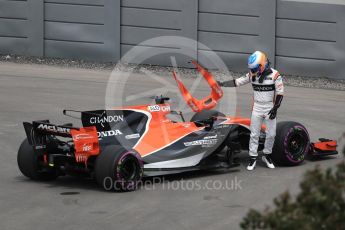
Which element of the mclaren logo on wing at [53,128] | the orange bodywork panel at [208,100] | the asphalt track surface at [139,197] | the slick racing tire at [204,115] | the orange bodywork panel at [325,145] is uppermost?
the orange bodywork panel at [208,100]

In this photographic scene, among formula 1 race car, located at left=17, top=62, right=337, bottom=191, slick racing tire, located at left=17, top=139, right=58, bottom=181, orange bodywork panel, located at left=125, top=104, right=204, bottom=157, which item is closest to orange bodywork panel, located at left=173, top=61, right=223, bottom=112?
formula 1 race car, located at left=17, top=62, right=337, bottom=191

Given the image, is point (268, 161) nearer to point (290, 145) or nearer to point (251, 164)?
point (251, 164)

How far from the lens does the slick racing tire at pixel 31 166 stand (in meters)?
12.0

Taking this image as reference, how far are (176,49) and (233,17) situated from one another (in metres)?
1.87

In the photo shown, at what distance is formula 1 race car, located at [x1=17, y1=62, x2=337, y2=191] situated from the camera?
11.5 metres

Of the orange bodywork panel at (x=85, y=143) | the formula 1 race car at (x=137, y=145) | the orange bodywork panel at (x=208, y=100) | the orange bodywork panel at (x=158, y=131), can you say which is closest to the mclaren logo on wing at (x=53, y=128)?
the formula 1 race car at (x=137, y=145)

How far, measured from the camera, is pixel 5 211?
1068 cm

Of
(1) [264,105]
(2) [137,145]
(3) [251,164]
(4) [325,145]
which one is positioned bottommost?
(3) [251,164]

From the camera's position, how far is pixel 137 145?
39.4ft

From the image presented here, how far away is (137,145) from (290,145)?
8.96 feet

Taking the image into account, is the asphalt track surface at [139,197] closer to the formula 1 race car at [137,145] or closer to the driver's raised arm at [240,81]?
the formula 1 race car at [137,145]

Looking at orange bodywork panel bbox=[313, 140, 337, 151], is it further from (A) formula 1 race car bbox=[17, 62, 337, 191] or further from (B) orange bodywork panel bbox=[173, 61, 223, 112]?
(B) orange bodywork panel bbox=[173, 61, 223, 112]

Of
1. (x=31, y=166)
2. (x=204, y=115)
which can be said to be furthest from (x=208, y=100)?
(x=31, y=166)

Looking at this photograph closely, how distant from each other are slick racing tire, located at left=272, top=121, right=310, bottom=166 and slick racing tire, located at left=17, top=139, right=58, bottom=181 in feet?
11.7
